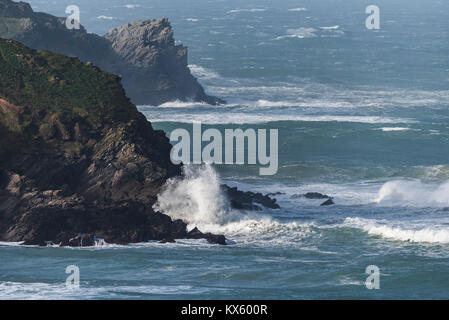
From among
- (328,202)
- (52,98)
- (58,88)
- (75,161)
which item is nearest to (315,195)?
(328,202)

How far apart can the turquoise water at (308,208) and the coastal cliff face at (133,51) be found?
2546mm

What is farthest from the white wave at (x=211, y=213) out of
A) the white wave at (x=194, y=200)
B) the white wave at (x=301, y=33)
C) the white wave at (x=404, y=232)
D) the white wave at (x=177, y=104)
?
the white wave at (x=301, y=33)

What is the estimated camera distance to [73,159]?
60.2m

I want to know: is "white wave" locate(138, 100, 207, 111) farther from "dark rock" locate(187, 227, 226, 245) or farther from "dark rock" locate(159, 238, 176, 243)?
"dark rock" locate(159, 238, 176, 243)

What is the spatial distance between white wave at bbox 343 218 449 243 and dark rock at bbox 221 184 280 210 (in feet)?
20.1

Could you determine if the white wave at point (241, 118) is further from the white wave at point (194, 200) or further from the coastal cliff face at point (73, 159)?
the white wave at point (194, 200)

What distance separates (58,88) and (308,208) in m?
16.9

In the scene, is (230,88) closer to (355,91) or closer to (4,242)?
(355,91)

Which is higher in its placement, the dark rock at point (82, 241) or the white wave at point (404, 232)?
the dark rock at point (82, 241)

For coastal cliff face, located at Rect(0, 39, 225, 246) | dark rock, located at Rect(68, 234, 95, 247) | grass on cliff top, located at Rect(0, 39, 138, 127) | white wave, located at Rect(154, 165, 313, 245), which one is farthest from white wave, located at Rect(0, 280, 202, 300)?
grass on cliff top, located at Rect(0, 39, 138, 127)

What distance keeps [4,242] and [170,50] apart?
→ 2414 inches

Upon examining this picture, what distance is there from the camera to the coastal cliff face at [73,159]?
5694 centimetres

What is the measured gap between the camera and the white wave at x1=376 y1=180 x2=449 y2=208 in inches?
2721

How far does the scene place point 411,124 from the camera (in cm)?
10475
